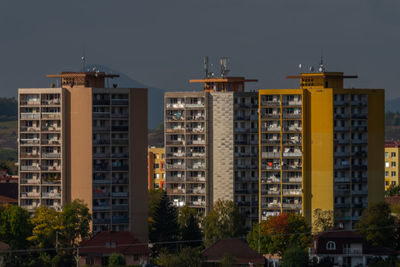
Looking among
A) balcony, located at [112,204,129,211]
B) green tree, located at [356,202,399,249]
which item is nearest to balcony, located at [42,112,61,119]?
balcony, located at [112,204,129,211]

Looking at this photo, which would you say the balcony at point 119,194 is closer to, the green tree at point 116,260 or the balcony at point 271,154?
the green tree at point 116,260

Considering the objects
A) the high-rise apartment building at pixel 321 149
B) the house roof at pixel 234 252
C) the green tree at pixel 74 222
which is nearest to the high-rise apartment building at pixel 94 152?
the green tree at pixel 74 222

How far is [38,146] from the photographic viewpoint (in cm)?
15588

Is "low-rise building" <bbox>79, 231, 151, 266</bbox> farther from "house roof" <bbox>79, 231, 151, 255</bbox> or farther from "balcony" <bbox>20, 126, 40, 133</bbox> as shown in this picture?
"balcony" <bbox>20, 126, 40, 133</bbox>

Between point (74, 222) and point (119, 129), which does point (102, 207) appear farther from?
point (119, 129)

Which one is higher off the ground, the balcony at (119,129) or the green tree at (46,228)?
the balcony at (119,129)

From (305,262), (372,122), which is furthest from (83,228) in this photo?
(372,122)

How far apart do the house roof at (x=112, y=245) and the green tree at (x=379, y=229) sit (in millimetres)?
26382

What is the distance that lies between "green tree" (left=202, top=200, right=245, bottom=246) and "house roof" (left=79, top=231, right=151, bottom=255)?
15.6 m

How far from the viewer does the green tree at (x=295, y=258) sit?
134m

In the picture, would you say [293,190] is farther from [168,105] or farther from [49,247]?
[49,247]

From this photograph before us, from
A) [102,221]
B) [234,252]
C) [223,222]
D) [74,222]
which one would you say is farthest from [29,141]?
[234,252]

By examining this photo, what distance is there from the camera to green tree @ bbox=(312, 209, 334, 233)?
15425 centimetres

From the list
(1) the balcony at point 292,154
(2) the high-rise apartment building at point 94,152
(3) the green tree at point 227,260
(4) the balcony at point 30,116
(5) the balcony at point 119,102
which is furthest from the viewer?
(1) the balcony at point 292,154
